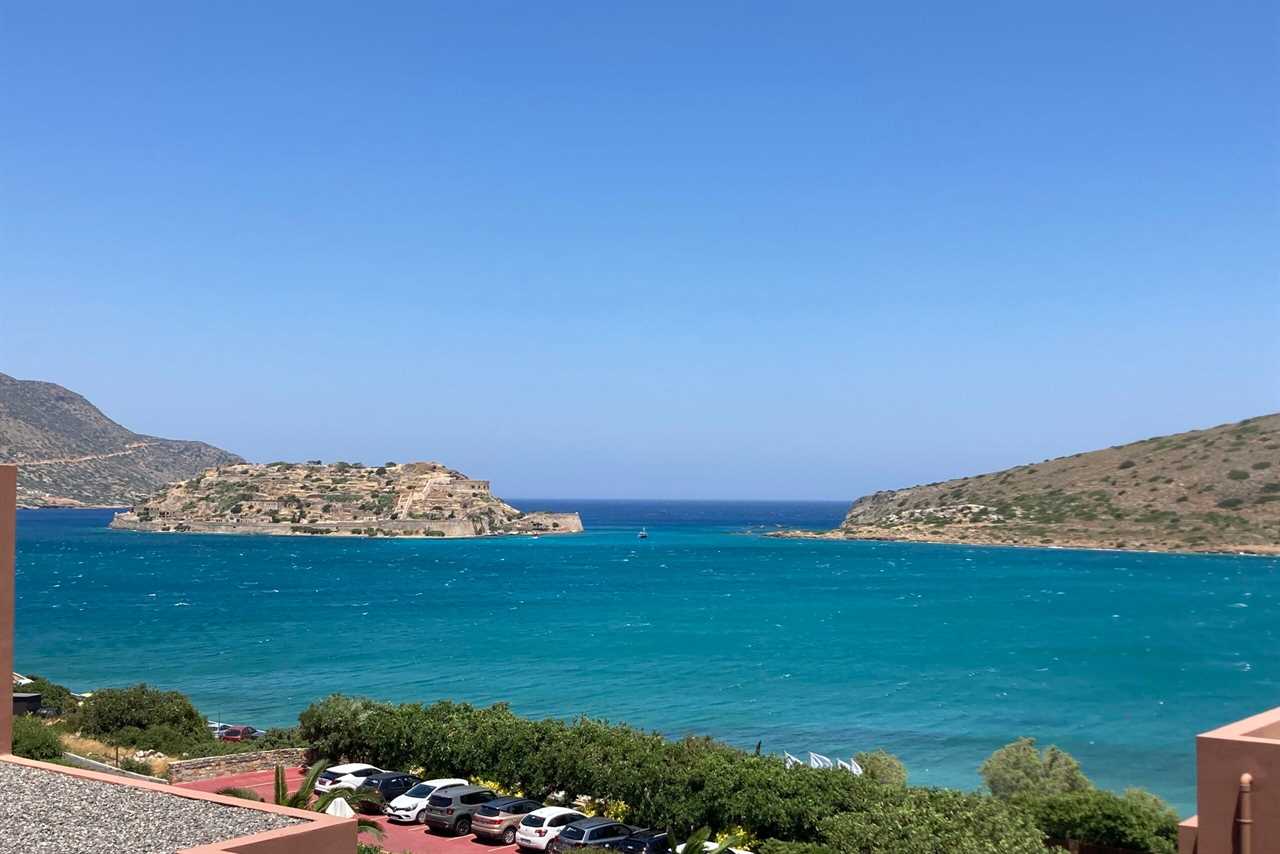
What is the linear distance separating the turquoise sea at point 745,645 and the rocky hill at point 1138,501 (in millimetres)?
9583

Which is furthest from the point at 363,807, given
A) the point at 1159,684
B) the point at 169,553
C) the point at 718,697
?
the point at 169,553

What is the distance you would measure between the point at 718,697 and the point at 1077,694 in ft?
61.6

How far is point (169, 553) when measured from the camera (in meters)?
146

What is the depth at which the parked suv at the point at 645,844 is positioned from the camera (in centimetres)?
2126

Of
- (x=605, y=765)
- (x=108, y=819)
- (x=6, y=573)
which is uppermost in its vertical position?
(x=6, y=573)

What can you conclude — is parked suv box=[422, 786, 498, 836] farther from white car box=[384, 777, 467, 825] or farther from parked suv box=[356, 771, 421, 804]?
parked suv box=[356, 771, 421, 804]

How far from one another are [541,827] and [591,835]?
1163mm

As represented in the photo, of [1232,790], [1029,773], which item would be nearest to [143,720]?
[1029,773]

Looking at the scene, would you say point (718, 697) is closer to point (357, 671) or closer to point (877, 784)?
point (357, 671)

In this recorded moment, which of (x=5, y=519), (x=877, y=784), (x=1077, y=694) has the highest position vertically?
(x=5, y=519)

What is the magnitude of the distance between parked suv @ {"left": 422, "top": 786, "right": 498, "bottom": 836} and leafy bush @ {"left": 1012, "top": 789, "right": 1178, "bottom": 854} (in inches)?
444

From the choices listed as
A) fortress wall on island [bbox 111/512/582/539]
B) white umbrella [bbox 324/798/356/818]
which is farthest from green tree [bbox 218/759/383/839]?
fortress wall on island [bbox 111/512/582/539]

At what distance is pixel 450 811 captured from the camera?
22656 millimetres

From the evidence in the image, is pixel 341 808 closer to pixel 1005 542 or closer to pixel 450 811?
pixel 450 811
